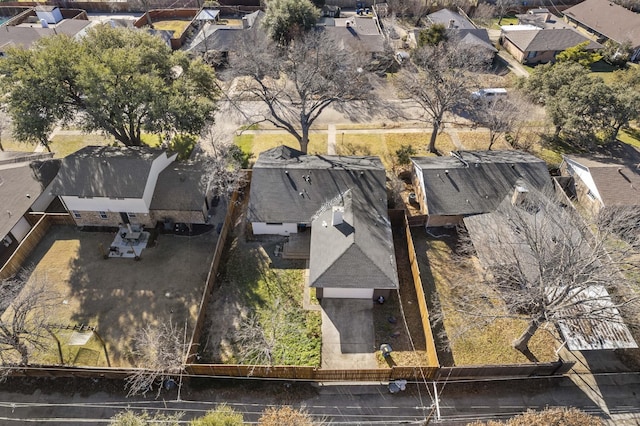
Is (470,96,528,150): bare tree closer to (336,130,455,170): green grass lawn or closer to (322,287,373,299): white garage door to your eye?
(336,130,455,170): green grass lawn

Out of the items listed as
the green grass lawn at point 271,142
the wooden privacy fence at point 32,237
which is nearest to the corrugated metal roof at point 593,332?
the green grass lawn at point 271,142

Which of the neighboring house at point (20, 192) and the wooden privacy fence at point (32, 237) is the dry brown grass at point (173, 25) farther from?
the wooden privacy fence at point (32, 237)

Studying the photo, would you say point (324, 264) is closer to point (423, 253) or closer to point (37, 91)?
point (423, 253)

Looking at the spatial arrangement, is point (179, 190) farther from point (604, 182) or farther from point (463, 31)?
point (463, 31)

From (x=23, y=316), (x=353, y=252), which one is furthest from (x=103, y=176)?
(x=353, y=252)

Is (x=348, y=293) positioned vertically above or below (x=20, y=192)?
below

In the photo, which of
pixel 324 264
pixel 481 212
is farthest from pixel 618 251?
pixel 324 264
